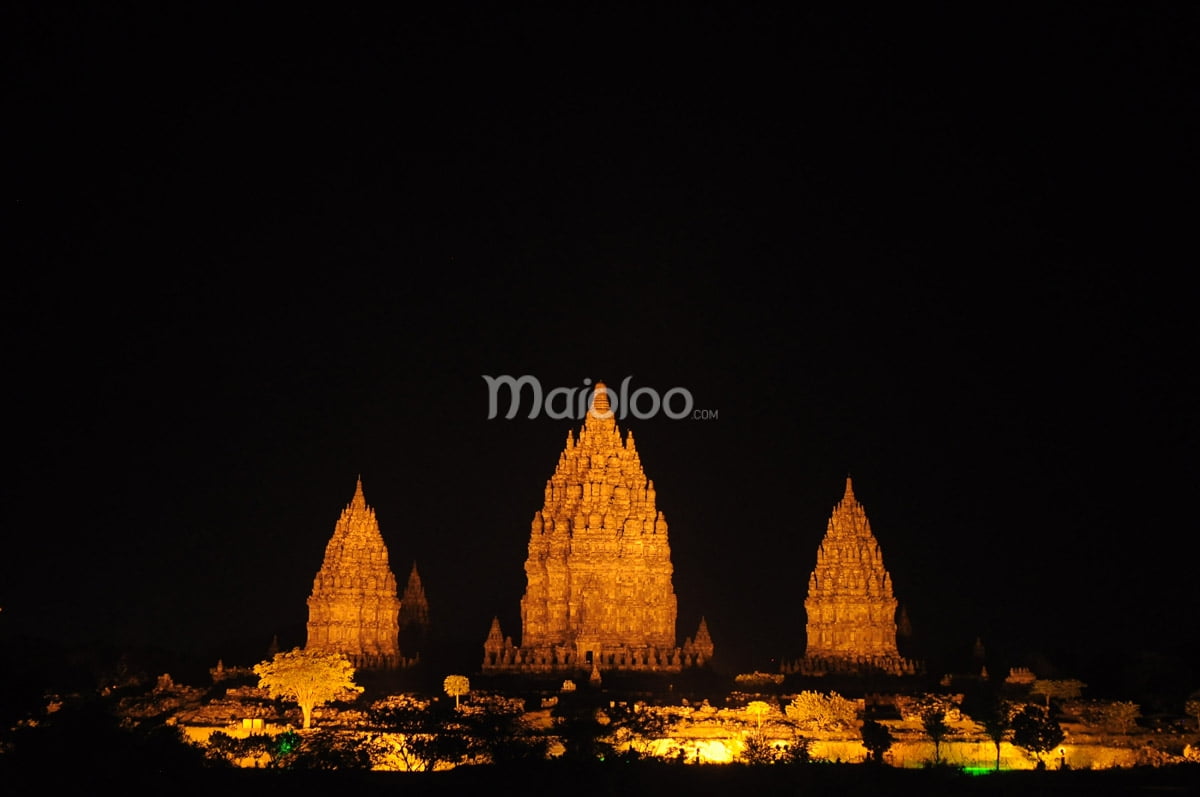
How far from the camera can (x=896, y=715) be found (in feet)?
239

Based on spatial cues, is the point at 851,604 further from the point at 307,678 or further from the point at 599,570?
the point at 307,678

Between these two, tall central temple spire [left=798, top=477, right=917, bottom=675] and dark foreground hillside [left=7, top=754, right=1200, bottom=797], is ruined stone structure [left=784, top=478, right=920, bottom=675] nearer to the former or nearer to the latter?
tall central temple spire [left=798, top=477, right=917, bottom=675]

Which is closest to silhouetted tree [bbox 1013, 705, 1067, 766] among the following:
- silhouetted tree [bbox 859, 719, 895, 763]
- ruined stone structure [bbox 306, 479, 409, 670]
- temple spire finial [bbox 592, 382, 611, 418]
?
silhouetted tree [bbox 859, 719, 895, 763]

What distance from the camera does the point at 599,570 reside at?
8675 cm

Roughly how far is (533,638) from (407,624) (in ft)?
40.0

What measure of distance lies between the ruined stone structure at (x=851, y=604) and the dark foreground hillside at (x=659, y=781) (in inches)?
1101

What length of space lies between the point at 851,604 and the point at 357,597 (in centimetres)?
1786

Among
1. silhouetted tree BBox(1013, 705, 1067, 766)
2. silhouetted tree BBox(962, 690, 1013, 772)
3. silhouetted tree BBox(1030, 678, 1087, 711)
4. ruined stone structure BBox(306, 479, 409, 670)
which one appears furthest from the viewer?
ruined stone structure BBox(306, 479, 409, 670)

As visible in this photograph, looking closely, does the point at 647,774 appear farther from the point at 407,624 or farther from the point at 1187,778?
the point at 407,624

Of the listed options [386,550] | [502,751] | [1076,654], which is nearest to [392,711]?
[502,751]

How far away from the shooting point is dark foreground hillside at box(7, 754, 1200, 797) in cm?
5566

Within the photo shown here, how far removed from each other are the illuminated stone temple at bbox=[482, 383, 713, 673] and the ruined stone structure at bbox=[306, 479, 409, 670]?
560 cm

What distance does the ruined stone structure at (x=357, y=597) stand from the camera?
294 feet

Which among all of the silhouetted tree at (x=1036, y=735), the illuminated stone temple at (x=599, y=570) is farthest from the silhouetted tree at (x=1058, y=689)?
the illuminated stone temple at (x=599, y=570)
